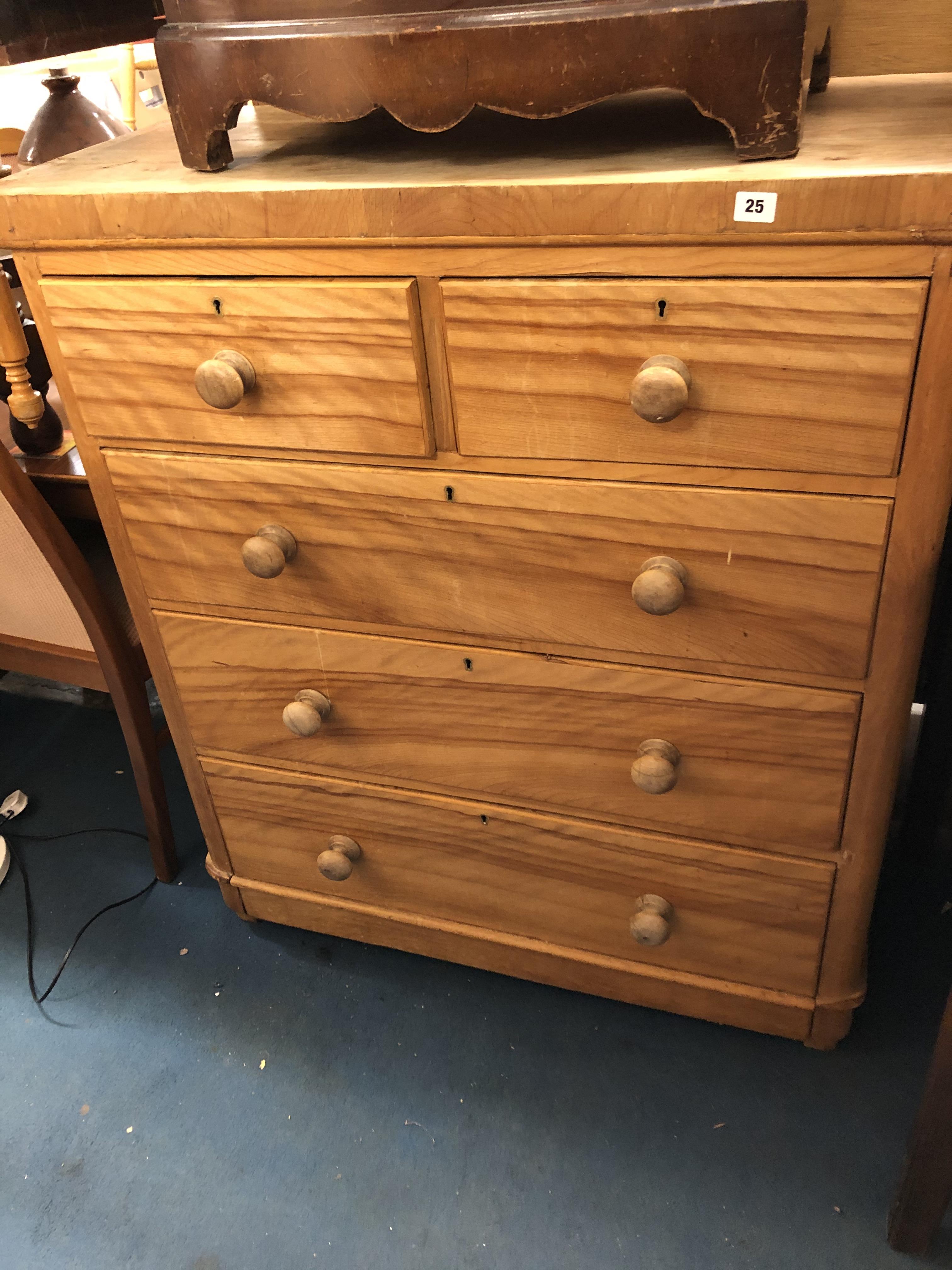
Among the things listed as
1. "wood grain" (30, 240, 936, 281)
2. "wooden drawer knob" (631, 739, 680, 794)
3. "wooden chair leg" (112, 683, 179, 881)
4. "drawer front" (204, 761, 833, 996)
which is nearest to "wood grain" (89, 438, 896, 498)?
"wood grain" (30, 240, 936, 281)

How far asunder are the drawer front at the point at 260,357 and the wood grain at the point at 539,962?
0.67 m

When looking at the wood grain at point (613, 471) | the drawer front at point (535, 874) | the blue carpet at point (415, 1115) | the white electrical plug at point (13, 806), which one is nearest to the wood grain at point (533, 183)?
the wood grain at point (613, 471)

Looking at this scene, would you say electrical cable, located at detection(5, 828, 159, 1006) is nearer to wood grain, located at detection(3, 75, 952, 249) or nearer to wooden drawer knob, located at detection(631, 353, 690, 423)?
wood grain, located at detection(3, 75, 952, 249)

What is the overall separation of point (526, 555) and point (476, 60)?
406mm

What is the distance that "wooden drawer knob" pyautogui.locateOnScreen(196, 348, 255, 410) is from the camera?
0.84 meters

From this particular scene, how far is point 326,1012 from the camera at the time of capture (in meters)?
1.30

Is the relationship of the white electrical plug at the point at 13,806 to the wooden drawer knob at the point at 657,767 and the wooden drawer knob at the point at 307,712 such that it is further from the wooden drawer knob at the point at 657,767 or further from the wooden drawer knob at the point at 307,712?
the wooden drawer knob at the point at 657,767

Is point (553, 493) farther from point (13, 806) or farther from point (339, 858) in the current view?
point (13, 806)

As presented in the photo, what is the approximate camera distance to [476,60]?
0.74m

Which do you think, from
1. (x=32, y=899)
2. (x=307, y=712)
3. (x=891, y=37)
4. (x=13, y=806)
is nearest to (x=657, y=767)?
(x=307, y=712)

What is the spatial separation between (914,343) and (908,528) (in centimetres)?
15

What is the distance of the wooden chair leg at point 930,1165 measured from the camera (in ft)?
2.88

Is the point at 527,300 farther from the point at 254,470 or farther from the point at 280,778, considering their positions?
the point at 280,778

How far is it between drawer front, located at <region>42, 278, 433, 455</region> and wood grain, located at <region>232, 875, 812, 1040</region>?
67 centimetres
